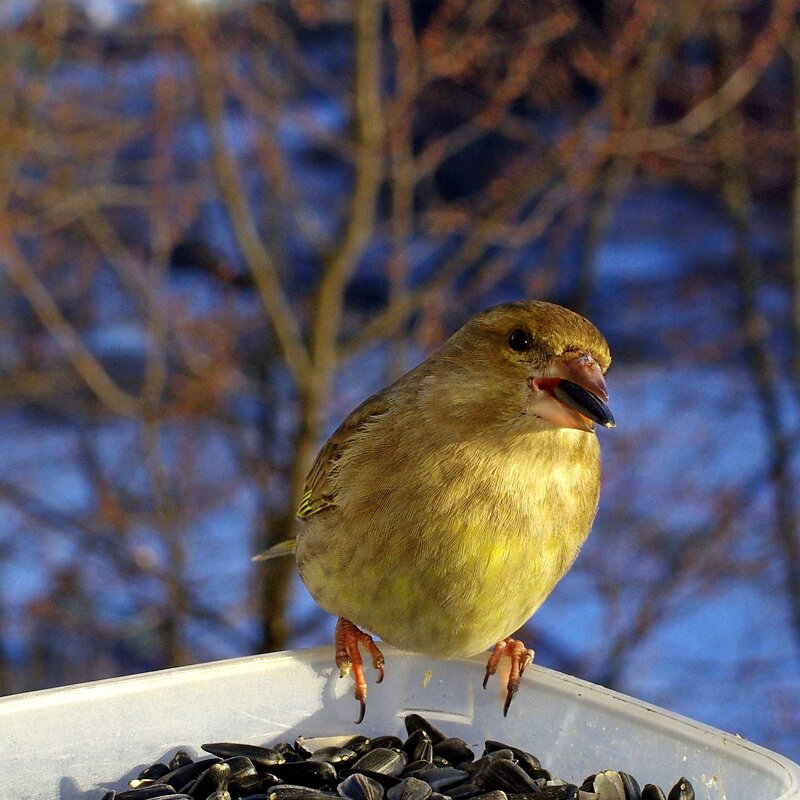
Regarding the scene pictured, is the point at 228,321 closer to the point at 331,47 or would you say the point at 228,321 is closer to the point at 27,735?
the point at 331,47

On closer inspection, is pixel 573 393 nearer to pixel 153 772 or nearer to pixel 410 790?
pixel 410 790

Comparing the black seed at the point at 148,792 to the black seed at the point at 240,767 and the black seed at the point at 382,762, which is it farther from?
the black seed at the point at 382,762

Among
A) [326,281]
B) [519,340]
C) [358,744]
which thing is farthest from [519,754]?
[326,281]

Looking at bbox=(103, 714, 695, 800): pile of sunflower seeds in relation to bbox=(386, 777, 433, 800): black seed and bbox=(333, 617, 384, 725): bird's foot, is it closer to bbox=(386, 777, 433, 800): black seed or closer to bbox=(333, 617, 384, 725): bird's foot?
bbox=(386, 777, 433, 800): black seed

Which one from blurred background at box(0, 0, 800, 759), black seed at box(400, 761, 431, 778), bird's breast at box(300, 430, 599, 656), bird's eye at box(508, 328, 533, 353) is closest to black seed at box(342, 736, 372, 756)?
black seed at box(400, 761, 431, 778)

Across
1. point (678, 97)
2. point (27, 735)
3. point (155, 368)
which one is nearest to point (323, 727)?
point (27, 735)

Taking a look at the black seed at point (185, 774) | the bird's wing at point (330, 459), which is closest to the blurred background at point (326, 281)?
the bird's wing at point (330, 459)
